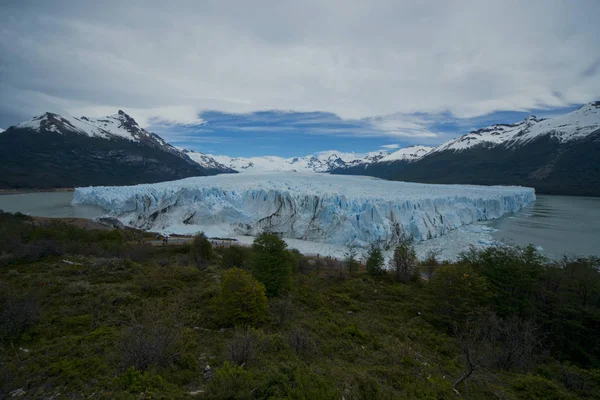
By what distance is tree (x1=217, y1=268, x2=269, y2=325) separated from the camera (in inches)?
252

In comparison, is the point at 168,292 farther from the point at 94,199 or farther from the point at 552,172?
the point at 552,172

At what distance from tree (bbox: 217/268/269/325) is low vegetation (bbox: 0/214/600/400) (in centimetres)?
3

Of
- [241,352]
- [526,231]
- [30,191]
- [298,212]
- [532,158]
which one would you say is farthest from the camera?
[532,158]

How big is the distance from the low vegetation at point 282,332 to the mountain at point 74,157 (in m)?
72.9

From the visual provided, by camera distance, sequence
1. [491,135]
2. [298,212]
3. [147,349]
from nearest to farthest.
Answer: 1. [147,349]
2. [298,212]
3. [491,135]

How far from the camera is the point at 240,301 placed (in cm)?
650

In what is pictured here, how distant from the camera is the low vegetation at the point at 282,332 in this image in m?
3.71

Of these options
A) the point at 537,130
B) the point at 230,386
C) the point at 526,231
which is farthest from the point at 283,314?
the point at 537,130

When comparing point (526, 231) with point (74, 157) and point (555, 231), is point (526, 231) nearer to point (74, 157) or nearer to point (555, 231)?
point (555, 231)

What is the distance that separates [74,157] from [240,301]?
99381mm

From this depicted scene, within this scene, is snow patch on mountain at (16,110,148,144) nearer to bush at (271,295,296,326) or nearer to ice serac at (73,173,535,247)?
ice serac at (73,173,535,247)

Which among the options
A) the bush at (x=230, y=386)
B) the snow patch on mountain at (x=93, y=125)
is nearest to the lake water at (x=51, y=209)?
the bush at (x=230, y=386)

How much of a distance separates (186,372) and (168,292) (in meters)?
4.93

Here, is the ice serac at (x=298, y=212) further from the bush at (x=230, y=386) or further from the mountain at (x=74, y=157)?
the mountain at (x=74, y=157)
